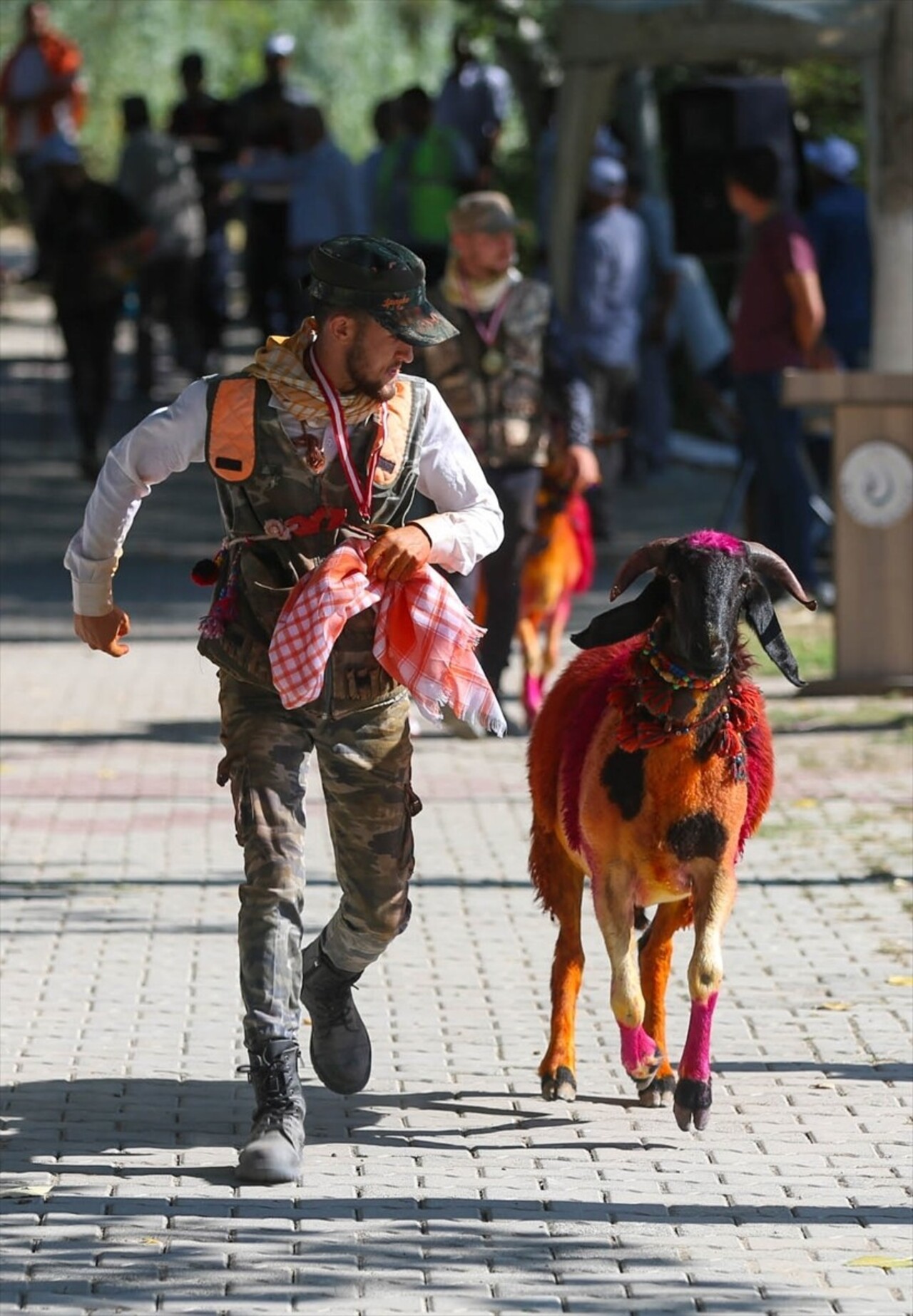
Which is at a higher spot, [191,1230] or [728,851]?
[728,851]

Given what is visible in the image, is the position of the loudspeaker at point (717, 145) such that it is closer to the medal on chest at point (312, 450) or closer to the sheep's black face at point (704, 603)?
the sheep's black face at point (704, 603)

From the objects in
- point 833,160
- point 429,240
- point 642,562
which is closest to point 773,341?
point 833,160

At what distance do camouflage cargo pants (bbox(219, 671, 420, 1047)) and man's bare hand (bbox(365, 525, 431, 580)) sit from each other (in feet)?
1.19

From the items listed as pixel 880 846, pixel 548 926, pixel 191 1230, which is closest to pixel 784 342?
pixel 880 846

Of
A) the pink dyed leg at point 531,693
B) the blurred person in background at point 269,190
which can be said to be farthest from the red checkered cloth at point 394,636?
the blurred person in background at point 269,190

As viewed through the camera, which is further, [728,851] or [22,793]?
[22,793]

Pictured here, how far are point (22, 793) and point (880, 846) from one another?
133 inches

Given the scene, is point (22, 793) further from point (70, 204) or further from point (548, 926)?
point (70, 204)

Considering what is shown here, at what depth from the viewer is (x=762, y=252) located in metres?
13.8

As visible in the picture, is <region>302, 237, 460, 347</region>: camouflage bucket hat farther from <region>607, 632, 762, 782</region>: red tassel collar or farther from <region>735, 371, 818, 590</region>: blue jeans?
<region>735, 371, 818, 590</region>: blue jeans

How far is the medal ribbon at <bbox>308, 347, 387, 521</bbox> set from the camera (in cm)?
565

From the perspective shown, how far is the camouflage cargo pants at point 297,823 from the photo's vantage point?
5.72 metres

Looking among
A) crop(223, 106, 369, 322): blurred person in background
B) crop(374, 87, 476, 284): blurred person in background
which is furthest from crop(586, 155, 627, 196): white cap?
crop(223, 106, 369, 322): blurred person in background

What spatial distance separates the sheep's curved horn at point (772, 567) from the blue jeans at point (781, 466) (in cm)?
821
